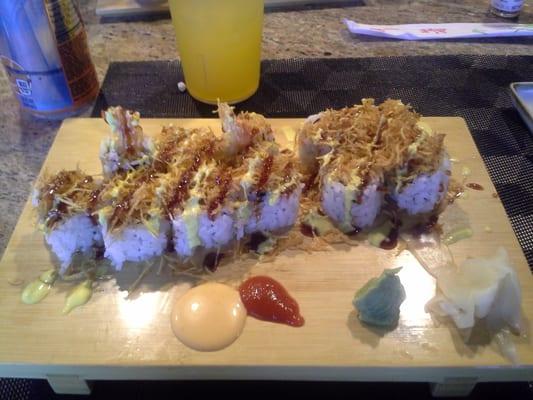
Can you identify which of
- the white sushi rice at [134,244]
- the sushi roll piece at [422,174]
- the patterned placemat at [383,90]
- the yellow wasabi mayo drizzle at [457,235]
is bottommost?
the patterned placemat at [383,90]

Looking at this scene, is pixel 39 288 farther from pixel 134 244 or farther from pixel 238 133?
pixel 238 133

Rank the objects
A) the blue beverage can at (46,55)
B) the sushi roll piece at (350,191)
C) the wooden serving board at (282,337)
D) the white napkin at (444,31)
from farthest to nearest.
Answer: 1. the white napkin at (444,31)
2. the blue beverage can at (46,55)
3. the sushi roll piece at (350,191)
4. the wooden serving board at (282,337)

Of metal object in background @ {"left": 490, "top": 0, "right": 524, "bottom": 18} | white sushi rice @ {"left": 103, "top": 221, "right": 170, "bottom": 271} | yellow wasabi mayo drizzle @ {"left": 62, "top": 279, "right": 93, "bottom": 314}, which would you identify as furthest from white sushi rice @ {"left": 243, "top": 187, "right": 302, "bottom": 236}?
metal object in background @ {"left": 490, "top": 0, "right": 524, "bottom": 18}

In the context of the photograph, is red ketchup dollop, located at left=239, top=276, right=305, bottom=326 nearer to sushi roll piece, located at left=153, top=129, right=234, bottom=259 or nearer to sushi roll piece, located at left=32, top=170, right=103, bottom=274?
sushi roll piece, located at left=153, top=129, right=234, bottom=259

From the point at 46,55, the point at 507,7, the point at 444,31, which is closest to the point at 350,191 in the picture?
the point at 46,55

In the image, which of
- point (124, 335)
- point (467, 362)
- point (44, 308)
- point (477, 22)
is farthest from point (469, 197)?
point (477, 22)

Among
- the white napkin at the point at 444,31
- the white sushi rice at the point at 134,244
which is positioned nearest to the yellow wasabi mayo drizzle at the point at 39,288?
the white sushi rice at the point at 134,244

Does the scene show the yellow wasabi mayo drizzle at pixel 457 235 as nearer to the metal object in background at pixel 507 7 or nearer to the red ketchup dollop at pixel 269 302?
the red ketchup dollop at pixel 269 302
